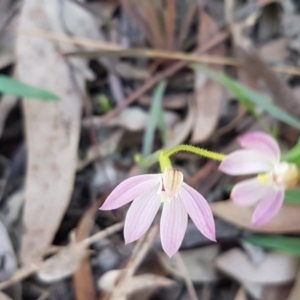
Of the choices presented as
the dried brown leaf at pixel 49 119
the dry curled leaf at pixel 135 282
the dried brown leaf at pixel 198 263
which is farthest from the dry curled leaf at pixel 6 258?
the dried brown leaf at pixel 198 263

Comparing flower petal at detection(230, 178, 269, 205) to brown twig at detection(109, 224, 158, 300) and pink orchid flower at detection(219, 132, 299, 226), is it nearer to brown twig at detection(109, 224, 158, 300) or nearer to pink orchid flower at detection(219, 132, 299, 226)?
pink orchid flower at detection(219, 132, 299, 226)

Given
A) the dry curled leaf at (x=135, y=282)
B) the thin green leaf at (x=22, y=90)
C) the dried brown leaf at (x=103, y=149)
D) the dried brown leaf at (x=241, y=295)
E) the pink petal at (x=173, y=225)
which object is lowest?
the dried brown leaf at (x=241, y=295)

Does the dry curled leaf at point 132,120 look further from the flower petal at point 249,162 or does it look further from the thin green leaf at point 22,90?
the flower petal at point 249,162

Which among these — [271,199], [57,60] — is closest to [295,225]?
[271,199]

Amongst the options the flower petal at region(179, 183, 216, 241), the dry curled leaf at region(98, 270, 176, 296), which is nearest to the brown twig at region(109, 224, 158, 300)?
the dry curled leaf at region(98, 270, 176, 296)

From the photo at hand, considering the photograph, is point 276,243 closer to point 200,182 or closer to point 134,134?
point 200,182

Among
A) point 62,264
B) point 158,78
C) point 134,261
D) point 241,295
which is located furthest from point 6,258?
point 158,78

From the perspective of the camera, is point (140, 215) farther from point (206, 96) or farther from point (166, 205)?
point (206, 96)
